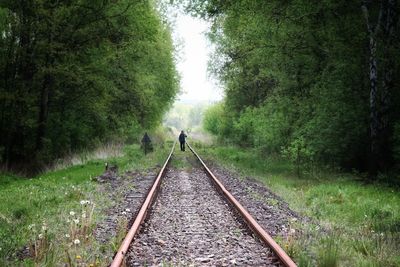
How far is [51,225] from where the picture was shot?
7824mm

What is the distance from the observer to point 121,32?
2381cm

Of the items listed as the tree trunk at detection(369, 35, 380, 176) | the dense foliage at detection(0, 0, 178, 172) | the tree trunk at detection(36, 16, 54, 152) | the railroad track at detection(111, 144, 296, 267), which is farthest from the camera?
the tree trunk at detection(36, 16, 54, 152)

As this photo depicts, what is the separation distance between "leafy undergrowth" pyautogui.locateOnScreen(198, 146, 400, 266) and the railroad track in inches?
20.0

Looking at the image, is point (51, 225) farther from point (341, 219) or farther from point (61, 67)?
point (61, 67)

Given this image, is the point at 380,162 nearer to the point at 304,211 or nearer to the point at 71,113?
the point at 304,211

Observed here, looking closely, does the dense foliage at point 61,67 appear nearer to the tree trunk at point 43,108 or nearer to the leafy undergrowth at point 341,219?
the tree trunk at point 43,108

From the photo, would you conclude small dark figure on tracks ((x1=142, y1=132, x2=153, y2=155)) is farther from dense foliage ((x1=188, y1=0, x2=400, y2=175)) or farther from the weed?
the weed

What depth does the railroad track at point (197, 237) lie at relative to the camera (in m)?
6.04

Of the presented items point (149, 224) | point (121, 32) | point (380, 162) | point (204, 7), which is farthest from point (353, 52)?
point (121, 32)

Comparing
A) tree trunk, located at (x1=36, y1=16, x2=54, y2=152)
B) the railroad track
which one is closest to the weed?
the railroad track

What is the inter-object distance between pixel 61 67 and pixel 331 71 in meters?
12.6

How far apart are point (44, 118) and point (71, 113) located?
3366 mm

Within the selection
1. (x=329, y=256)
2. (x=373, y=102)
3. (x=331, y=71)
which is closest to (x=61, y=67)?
(x=331, y=71)

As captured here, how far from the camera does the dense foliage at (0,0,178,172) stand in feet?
68.1
